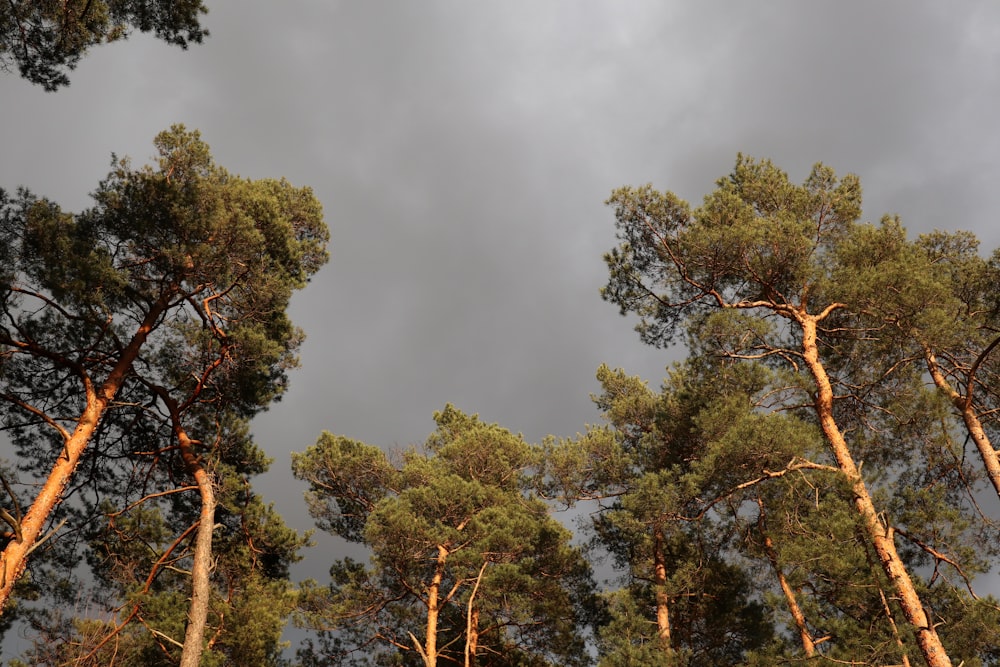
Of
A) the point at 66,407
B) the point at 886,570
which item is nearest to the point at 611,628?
the point at 886,570

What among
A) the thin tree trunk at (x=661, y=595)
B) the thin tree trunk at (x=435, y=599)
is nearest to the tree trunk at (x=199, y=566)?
the thin tree trunk at (x=435, y=599)

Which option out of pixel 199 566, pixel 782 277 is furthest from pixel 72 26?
pixel 782 277

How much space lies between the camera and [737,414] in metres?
10.2

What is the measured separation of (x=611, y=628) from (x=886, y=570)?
18.5 ft

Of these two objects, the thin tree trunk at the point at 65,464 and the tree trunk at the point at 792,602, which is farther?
the tree trunk at the point at 792,602

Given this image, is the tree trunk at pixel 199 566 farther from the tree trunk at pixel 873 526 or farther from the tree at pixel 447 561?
the tree trunk at pixel 873 526

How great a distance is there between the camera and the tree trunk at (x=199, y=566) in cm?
857

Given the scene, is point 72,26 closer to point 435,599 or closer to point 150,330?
point 150,330

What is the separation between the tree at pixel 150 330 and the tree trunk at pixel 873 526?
9.26m

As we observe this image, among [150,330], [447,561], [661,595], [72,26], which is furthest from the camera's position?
[447,561]

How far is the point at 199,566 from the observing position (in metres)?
9.19

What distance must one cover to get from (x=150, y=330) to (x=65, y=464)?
2.58 metres

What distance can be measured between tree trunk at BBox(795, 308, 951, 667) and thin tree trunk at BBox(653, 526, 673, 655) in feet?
15.1

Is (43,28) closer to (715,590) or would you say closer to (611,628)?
(611,628)
